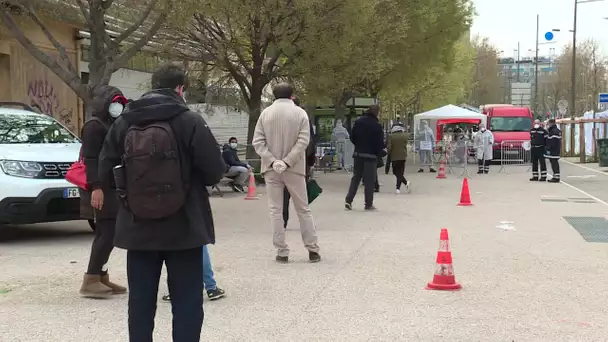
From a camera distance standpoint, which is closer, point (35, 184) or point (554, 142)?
point (35, 184)

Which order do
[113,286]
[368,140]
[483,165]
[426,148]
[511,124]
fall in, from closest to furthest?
[113,286] < [368,140] < [483,165] < [426,148] < [511,124]

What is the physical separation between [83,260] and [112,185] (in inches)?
158

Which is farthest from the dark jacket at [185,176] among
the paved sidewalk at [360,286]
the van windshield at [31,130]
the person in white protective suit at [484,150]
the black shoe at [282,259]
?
the person in white protective suit at [484,150]

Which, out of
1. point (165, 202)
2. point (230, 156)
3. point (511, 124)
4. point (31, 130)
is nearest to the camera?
point (165, 202)

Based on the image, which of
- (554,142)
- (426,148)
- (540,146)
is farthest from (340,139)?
(554,142)

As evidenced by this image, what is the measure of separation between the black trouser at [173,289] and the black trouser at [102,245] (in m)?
2.39

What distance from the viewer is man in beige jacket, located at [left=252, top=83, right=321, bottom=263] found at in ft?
24.6

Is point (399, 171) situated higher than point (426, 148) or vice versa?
point (426, 148)

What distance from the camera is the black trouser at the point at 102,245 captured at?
6160mm

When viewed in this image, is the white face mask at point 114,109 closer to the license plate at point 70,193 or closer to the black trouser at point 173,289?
the black trouser at point 173,289

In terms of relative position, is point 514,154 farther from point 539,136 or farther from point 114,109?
point 114,109

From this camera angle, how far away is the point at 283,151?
7512 mm

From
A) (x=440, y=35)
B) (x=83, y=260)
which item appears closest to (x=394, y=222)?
(x=83, y=260)

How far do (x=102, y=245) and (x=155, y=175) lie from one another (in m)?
2.78
